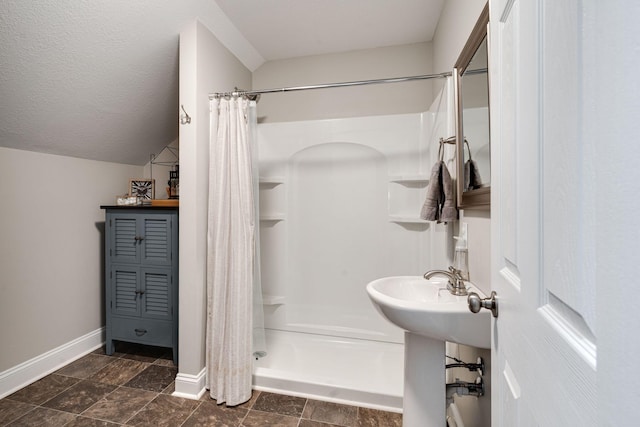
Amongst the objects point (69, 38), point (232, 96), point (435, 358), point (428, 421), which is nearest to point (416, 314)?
point (435, 358)

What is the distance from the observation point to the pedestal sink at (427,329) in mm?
1032

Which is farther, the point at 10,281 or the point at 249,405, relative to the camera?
the point at 10,281

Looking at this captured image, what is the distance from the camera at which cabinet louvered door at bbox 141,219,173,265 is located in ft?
7.18

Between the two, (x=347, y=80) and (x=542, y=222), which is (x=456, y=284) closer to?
(x=542, y=222)

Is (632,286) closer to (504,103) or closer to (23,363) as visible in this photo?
(504,103)

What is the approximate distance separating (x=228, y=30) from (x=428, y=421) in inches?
105

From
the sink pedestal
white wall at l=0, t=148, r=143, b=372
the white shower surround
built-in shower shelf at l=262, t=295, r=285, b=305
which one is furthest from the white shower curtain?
white wall at l=0, t=148, r=143, b=372

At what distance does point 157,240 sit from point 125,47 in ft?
4.21

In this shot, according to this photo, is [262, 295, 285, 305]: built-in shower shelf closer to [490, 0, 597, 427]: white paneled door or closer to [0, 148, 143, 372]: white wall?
[0, 148, 143, 372]: white wall

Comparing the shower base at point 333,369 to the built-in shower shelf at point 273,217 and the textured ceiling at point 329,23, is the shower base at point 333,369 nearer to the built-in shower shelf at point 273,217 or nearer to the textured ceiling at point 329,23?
the built-in shower shelf at point 273,217

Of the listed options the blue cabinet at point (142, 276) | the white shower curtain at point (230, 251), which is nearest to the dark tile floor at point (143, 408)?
the white shower curtain at point (230, 251)

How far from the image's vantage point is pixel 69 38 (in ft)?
5.23

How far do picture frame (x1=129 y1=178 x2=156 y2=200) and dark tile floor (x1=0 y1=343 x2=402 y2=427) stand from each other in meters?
1.47

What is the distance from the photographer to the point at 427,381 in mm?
1274
